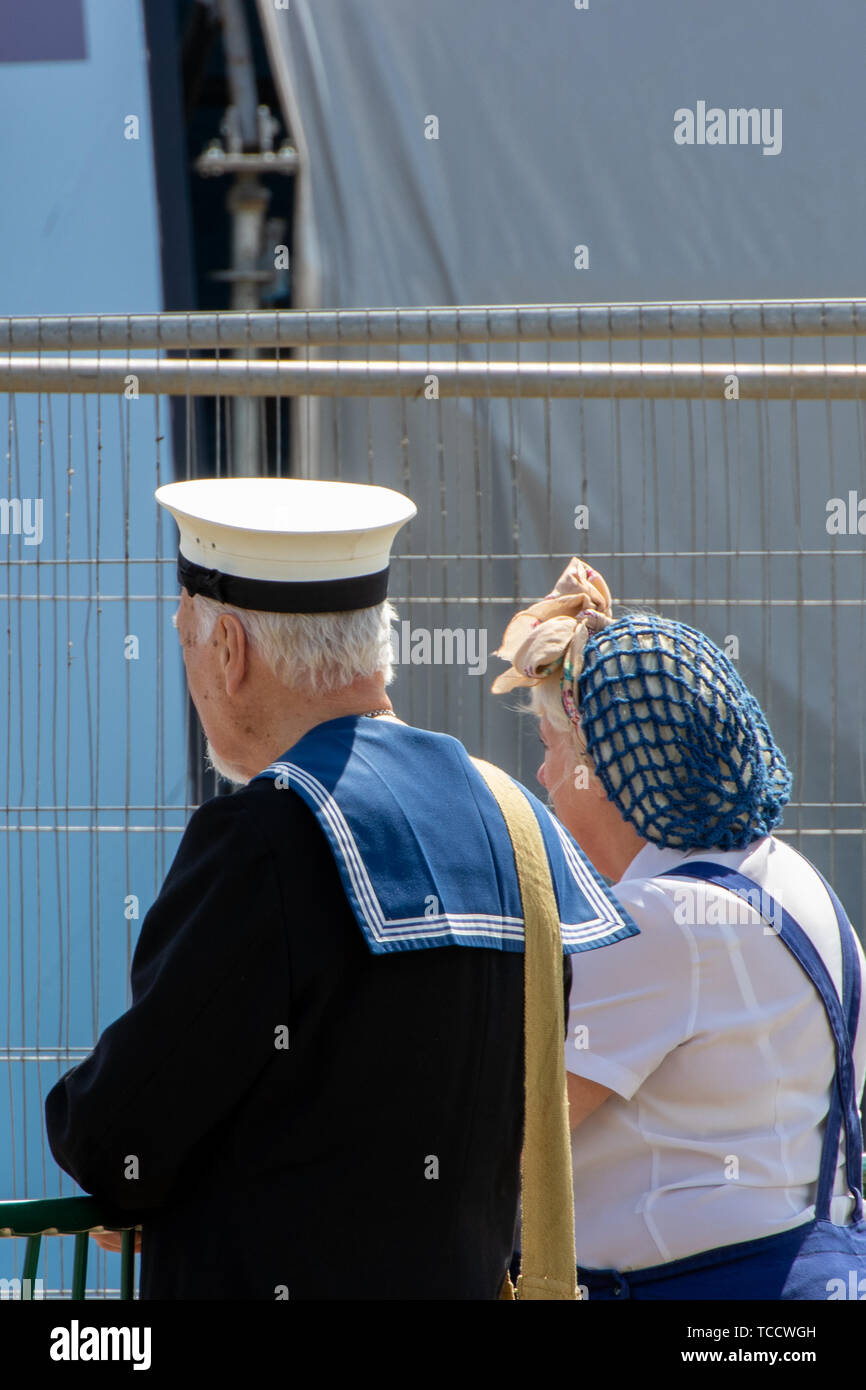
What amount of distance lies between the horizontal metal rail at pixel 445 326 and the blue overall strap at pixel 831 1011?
4.60 feet

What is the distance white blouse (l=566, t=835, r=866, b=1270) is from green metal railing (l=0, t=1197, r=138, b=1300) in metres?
0.53

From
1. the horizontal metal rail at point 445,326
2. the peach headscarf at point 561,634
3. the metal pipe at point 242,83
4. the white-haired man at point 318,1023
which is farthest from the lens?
the metal pipe at point 242,83

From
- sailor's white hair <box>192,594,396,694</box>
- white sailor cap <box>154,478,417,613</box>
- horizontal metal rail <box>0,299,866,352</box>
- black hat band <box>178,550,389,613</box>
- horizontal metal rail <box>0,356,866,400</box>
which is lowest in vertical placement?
sailor's white hair <box>192,594,396,694</box>

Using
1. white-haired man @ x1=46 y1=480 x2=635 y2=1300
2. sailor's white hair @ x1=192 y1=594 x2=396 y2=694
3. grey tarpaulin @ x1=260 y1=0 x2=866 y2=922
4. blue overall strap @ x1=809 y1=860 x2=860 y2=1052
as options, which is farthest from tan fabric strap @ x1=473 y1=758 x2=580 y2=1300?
grey tarpaulin @ x1=260 y1=0 x2=866 y2=922

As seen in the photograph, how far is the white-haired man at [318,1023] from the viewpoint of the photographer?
128 centimetres

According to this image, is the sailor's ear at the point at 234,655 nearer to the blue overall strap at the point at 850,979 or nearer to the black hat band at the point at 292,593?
the black hat band at the point at 292,593

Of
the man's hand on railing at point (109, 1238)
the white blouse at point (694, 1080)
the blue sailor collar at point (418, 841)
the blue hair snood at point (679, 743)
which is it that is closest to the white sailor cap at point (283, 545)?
the blue sailor collar at point (418, 841)

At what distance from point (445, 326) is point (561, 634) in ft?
3.30

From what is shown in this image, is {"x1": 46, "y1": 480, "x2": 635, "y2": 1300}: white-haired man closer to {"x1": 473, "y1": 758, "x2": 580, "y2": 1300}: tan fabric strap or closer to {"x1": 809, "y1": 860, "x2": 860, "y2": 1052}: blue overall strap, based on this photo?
{"x1": 473, "y1": 758, "x2": 580, "y2": 1300}: tan fabric strap

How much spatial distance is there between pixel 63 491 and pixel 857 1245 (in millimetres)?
3316

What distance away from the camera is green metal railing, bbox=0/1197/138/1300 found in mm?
1408

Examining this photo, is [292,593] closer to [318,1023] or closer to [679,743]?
[318,1023]

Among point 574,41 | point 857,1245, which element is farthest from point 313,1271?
point 574,41
